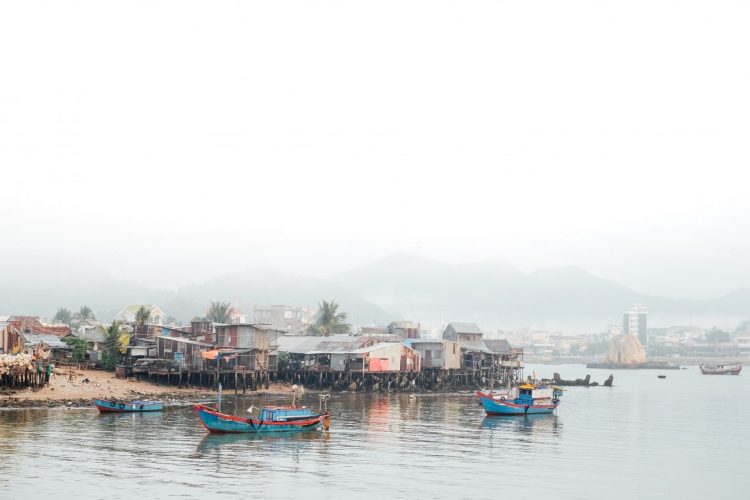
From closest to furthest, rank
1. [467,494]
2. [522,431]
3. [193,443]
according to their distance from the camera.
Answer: [467,494]
[193,443]
[522,431]

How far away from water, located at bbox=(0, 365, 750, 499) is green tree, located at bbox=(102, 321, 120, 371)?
1016 inches

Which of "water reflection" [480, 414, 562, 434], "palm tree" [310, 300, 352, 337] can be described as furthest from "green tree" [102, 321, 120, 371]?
"water reflection" [480, 414, 562, 434]

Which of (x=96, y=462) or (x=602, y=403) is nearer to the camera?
(x=96, y=462)

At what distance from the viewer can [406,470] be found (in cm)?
4491

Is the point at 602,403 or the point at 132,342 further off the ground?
the point at 132,342

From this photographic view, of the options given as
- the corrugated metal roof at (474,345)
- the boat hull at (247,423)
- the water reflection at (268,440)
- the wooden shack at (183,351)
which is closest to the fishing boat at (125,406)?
the boat hull at (247,423)

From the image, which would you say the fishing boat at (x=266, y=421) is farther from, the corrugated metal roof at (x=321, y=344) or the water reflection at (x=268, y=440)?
the corrugated metal roof at (x=321, y=344)

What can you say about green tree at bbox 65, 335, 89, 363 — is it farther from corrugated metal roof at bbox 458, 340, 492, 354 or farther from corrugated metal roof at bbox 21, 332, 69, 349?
corrugated metal roof at bbox 458, 340, 492, 354

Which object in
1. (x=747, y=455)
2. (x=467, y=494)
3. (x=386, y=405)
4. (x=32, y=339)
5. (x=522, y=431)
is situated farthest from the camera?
(x=32, y=339)

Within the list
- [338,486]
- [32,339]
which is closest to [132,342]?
[32,339]

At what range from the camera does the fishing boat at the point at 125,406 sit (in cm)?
6650

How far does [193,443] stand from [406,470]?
577 inches

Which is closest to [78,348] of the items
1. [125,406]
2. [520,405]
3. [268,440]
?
[125,406]

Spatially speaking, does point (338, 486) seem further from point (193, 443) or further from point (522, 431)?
point (522, 431)
